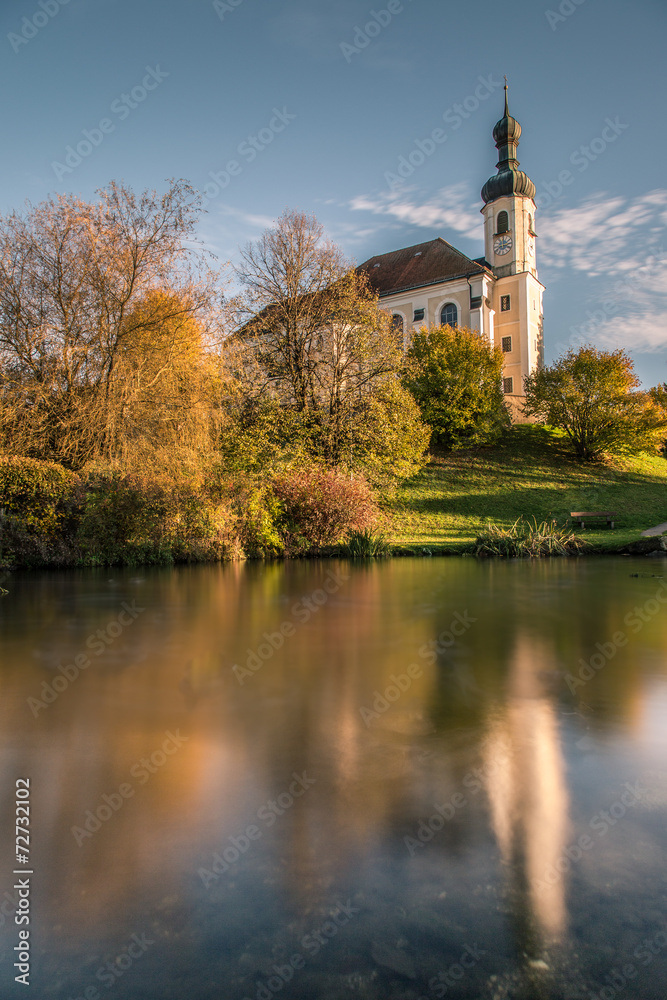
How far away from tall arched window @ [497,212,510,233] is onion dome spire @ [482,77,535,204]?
5.98ft

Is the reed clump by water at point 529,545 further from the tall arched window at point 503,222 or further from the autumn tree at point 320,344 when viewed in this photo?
the tall arched window at point 503,222

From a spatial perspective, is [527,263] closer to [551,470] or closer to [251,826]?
[551,470]

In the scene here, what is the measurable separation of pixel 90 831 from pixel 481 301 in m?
50.1

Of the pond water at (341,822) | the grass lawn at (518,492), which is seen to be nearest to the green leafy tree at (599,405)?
the grass lawn at (518,492)

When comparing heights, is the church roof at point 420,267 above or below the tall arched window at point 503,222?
below

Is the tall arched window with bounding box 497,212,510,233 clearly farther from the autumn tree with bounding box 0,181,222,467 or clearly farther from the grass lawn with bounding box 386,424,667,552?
the autumn tree with bounding box 0,181,222,467

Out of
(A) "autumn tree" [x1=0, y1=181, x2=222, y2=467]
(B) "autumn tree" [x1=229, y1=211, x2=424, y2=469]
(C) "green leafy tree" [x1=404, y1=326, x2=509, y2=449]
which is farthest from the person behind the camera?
(C) "green leafy tree" [x1=404, y1=326, x2=509, y2=449]

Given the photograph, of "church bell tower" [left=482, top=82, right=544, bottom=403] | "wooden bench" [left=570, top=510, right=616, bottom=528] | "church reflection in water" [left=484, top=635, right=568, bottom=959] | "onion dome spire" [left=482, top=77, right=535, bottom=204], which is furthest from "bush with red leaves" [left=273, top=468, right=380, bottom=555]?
"onion dome spire" [left=482, top=77, right=535, bottom=204]

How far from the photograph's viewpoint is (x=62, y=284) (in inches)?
619

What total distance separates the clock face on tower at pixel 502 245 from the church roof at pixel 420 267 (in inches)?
117

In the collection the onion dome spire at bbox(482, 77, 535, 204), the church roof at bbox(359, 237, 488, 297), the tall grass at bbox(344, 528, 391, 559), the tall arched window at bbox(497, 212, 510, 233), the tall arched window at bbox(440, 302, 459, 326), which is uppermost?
the onion dome spire at bbox(482, 77, 535, 204)

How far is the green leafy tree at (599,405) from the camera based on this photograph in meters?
33.2

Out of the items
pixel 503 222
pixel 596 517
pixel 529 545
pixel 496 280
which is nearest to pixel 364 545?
pixel 529 545

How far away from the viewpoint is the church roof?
4925 cm
